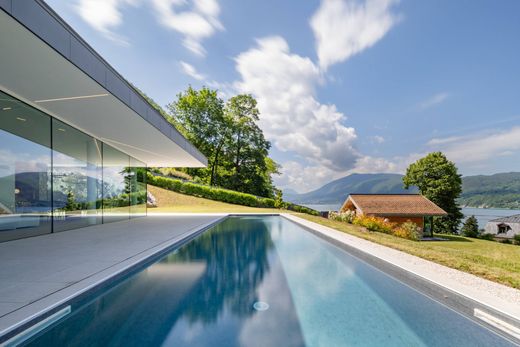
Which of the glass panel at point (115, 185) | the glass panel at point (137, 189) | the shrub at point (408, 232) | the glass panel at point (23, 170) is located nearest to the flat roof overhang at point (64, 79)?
the glass panel at point (23, 170)

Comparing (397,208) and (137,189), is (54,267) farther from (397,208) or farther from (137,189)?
(397,208)

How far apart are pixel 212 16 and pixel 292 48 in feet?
19.1

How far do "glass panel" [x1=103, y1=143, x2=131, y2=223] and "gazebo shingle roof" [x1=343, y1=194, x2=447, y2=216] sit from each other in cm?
1696

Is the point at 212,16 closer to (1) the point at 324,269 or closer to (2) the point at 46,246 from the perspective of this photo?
(2) the point at 46,246

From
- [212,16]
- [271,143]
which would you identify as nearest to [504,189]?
[271,143]

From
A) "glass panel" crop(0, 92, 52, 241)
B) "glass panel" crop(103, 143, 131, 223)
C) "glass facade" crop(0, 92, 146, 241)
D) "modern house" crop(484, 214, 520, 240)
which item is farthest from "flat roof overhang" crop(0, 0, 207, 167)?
"modern house" crop(484, 214, 520, 240)

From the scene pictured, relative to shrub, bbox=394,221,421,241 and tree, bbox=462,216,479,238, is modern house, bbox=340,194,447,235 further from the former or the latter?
tree, bbox=462,216,479,238

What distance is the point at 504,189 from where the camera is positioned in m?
127

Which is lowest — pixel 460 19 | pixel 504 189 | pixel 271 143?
pixel 504 189

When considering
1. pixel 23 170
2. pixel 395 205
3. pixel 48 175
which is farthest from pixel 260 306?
pixel 395 205

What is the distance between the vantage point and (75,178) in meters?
10.2

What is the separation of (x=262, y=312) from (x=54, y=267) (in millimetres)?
3926

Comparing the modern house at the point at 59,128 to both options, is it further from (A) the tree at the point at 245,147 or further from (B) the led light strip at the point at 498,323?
(A) the tree at the point at 245,147

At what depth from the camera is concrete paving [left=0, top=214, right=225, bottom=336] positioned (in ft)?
9.98
